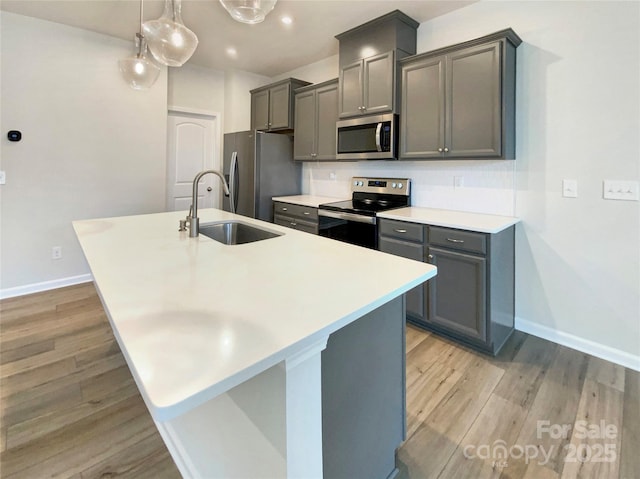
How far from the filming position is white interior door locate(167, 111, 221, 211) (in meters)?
4.47

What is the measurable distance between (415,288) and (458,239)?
1.79 feet

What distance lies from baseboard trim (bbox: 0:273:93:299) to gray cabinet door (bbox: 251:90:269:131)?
270cm

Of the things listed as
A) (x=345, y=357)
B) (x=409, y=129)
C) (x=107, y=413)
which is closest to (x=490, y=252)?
(x=409, y=129)

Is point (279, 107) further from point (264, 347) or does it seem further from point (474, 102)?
point (264, 347)

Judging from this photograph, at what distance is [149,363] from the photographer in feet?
2.18

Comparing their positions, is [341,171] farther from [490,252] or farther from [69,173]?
[69,173]

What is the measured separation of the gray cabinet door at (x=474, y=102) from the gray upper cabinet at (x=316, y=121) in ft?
4.39

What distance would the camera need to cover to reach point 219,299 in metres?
1.00

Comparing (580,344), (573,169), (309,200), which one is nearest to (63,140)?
(309,200)

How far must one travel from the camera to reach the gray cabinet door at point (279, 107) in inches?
164

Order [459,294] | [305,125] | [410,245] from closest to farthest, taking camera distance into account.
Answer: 1. [459,294]
2. [410,245]
3. [305,125]

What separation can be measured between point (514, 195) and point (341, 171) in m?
1.93

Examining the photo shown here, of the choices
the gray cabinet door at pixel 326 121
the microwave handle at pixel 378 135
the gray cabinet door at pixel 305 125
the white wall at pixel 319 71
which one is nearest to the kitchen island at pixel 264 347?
the microwave handle at pixel 378 135

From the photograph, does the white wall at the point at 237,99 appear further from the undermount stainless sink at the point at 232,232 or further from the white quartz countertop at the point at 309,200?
the undermount stainless sink at the point at 232,232
